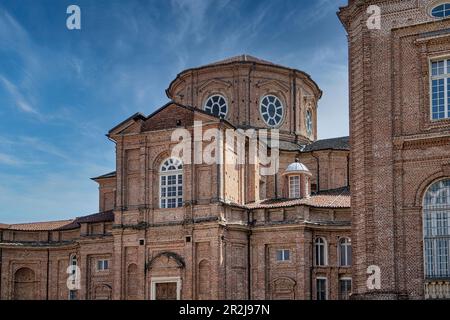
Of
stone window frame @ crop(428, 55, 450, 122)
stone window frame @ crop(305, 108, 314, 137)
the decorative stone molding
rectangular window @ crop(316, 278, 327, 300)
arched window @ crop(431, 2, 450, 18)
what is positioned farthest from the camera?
stone window frame @ crop(305, 108, 314, 137)

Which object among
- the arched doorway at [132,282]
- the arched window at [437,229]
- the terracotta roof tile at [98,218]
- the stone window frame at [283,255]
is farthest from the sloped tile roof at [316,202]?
the arched window at [437,229]

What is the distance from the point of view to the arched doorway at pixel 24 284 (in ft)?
171

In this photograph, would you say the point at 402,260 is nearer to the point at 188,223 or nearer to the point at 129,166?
the point at 188,223

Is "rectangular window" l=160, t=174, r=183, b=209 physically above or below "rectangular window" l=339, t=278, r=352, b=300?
above

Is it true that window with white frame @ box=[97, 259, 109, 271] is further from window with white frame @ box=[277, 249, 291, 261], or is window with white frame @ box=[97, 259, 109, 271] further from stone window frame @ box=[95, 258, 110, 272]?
window with white frame @ box=[277, 249, 291, 261]

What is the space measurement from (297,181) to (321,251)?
16.6 feet

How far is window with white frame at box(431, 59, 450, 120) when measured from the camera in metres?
28.4

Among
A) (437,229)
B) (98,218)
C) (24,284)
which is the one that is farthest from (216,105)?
(437,229)

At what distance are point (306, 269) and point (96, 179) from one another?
1921cm

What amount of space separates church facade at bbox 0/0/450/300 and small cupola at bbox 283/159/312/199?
0.32ft

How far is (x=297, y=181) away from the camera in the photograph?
157ft

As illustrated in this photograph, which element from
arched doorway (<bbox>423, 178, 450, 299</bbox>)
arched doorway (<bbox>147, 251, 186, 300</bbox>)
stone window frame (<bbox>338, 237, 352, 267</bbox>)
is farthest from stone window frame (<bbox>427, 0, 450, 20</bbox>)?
arched doorway (<bbox>147, 251, 186, 300</bbox>)

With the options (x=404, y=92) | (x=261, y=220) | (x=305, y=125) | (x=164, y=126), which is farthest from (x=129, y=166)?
(x=404, y=92)

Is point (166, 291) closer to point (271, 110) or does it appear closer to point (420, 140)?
point (271, 110)
